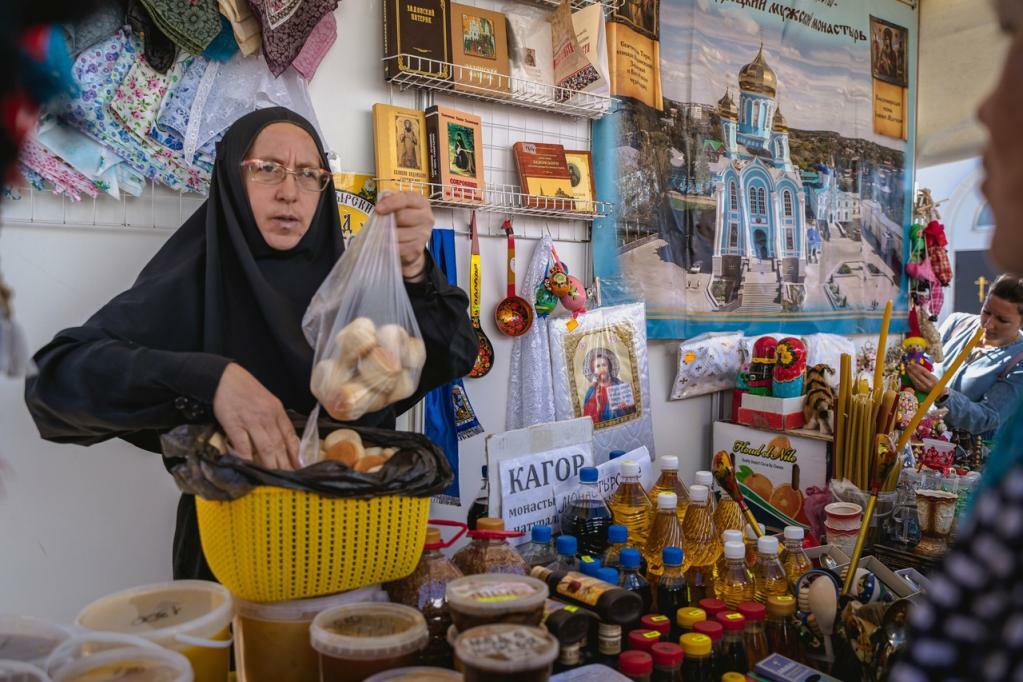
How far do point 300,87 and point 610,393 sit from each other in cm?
152

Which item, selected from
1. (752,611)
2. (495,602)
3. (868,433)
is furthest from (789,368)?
(495,602)

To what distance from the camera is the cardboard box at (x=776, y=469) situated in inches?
103

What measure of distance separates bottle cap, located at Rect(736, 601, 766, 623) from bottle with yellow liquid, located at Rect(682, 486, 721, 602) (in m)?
0.21

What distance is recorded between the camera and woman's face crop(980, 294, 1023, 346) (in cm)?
290

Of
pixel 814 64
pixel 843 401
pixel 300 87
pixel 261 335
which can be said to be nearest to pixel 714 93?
pixel 814 64

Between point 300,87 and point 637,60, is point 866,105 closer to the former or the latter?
point 637,60

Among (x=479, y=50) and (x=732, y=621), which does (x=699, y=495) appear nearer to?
(x=732, y=621)

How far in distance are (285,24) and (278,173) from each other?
2.27 feet

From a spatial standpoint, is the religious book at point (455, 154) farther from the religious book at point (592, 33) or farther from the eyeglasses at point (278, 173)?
the eyeglasses at point (278, 173)

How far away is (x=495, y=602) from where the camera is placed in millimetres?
878

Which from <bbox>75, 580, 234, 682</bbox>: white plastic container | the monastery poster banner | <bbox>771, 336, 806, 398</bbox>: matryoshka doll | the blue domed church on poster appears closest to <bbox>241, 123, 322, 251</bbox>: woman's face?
<bbox>75, 580, 234, 682</bbox>: white plastic container

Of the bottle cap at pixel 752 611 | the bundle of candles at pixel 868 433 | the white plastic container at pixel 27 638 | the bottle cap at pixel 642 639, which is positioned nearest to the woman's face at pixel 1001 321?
the bundle of candles at pixel 868 433

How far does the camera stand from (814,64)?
377 cm

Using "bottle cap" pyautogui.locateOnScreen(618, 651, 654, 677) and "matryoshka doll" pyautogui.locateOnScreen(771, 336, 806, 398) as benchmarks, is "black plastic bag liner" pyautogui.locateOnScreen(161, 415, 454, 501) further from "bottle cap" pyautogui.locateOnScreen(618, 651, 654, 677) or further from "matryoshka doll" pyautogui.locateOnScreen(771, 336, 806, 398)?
"matryoshka doll" pyautogui.locateOnScreen(771, 336, 806, 398)
